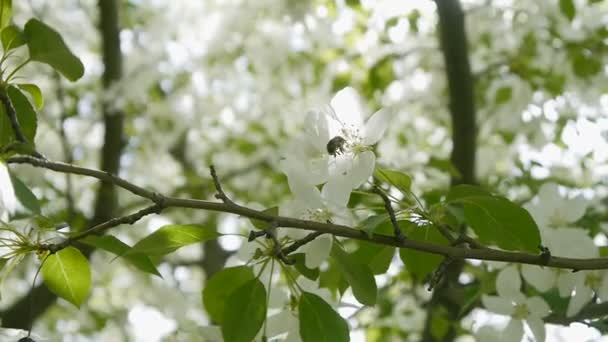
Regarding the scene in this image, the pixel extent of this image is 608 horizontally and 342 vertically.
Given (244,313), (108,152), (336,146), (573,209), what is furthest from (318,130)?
(108,152)

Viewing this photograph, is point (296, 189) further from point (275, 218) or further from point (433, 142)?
point (433, 142)

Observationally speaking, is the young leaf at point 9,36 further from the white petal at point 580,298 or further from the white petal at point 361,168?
the white petal at point 580,298

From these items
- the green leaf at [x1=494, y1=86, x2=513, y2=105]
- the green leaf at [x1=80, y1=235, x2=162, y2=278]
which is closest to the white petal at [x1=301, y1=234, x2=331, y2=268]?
the green leaf at [x1=80, y1=235, x2=162, y2=278]

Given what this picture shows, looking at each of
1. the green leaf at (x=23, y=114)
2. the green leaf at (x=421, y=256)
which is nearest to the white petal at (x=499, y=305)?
the green leaf at (x=421, y=256)

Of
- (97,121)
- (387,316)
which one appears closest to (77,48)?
(97,121)

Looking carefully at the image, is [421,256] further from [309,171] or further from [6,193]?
Answer: [6,193]
